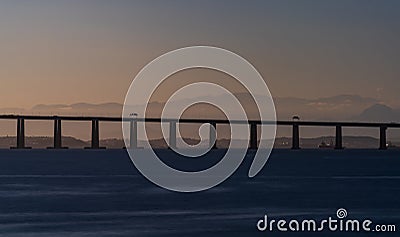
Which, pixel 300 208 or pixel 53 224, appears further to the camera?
pixel 300 208

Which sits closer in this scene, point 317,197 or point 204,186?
point 317,197

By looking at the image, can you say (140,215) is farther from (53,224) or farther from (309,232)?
(309,232)

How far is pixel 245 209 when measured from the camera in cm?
3516

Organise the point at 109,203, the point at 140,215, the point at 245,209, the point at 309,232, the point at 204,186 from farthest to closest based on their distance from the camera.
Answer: the point at 204,186, the point at 109,203, the point at 245,209, the point at 140,215, the point at 309,232

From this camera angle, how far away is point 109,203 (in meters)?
38.2

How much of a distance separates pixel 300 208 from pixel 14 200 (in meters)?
12.2

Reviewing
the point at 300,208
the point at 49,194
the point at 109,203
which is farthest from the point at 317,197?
the point at 49,194

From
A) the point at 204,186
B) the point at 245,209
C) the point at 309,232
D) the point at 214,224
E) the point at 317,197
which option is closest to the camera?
the point at 309,232

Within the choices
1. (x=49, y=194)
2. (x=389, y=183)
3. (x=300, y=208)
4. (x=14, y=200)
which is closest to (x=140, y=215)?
(x=300, y=208)

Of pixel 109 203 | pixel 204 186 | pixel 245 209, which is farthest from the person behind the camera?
pixel 204 186

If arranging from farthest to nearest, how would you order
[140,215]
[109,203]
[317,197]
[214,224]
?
1. [317,197]
2. [109,203]
3. [140,215]
4. [214,224]

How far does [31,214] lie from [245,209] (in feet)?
24.6

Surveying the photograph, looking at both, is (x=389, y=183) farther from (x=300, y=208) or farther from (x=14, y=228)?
(x=14, y=228)

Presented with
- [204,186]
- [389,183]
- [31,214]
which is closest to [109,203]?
[31,214]
